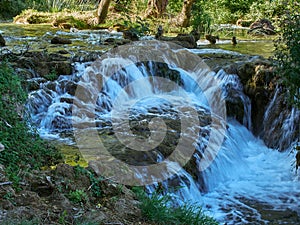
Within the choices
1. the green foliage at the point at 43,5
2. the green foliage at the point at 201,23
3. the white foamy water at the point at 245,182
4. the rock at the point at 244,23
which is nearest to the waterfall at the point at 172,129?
the white foamy water at the point at 245,182

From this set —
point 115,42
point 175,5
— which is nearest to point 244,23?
point 175,5

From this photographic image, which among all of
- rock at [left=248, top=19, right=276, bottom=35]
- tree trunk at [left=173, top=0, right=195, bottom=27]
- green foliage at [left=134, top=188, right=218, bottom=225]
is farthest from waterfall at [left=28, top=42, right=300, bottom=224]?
rock at [left=248, top=19, right=276, bottom=35]

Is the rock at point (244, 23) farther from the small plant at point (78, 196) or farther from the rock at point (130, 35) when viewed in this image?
the small plant at point (78, 196)

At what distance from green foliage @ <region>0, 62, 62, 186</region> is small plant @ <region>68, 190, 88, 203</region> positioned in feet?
2.09

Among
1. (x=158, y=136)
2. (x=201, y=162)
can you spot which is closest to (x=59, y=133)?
(x=158, y=136)

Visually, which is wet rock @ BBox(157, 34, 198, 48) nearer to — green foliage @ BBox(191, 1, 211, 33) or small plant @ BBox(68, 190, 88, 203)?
green foliage @ BBox(191, 1, 211, 33)

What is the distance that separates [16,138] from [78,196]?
131 centimetres

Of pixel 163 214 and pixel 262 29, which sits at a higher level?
pixel 262 29

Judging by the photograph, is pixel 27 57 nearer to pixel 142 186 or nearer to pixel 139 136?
pixel 139 136

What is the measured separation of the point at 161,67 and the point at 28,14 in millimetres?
12048

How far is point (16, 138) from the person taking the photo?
15.4 feet

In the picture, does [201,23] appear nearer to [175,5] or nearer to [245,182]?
[175,5]

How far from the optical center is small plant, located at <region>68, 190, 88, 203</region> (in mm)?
3795

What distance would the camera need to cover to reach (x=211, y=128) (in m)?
7.56
